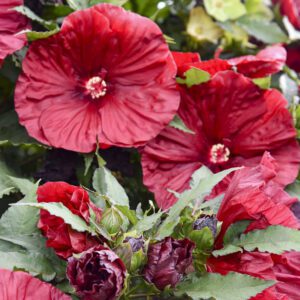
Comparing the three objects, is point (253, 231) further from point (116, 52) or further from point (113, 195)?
point (116, 52)

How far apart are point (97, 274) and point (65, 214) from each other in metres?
0.06

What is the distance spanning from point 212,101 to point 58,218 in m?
0.29

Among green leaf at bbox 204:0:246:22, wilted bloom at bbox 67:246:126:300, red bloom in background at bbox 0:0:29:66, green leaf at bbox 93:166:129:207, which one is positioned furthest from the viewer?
green leaf at bbox 204:0:246:22

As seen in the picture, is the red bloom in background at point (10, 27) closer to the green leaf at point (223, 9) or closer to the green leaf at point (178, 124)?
the green leaf at point (178, 124)

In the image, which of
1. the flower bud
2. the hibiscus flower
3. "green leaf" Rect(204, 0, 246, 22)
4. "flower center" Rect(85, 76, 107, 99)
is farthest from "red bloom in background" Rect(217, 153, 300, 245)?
"green leaf" Rect(204, 0, 246, 22)

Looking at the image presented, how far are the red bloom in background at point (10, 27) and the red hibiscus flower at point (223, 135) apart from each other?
0.19m

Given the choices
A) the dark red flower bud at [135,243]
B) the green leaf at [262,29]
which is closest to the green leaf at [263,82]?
the green leaf at [262,29]

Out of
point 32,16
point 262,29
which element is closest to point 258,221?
point 32,16

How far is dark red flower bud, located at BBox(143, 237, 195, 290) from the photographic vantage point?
59 centimetres

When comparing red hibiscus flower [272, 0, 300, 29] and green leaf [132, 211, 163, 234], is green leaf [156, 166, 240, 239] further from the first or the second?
red hibiscus flower [272, 0, 300, 29]

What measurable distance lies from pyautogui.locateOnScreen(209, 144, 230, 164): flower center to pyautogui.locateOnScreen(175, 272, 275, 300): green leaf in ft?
0.87

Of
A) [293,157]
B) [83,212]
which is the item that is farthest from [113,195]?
[293,157]

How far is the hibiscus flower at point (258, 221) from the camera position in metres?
0.64

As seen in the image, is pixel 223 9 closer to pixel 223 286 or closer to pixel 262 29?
pixel 262 29
